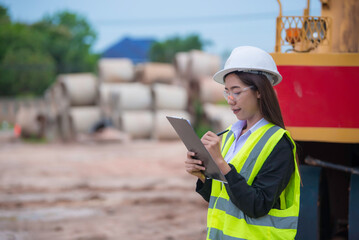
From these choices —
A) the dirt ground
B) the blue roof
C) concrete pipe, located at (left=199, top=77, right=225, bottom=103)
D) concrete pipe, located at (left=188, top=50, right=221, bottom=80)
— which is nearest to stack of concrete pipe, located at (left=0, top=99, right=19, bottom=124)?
concrete pipe, located at (left=188, top=50, right=221, bottom=80)

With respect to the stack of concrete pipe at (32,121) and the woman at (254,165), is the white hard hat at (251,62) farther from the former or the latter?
the stack of concrete pipe at (32,121)

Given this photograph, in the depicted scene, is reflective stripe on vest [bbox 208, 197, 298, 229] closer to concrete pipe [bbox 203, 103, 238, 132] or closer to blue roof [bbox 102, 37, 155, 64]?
concrete pipe [bbox 203, 103, 238, 132]

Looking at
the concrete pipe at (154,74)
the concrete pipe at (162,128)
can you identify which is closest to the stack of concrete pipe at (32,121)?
the concrete pipe at (154,74)

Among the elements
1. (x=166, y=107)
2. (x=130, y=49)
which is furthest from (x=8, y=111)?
(x=130, y=49)

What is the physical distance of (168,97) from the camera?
16.9m

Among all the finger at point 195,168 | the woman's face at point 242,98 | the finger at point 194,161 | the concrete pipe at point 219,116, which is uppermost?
the woman's face at point 242,98

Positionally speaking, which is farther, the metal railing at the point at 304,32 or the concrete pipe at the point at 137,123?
the concrete pipe at the point at 137,123

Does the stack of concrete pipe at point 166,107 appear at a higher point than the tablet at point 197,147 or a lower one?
lower

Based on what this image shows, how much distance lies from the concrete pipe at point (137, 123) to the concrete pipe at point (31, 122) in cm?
326

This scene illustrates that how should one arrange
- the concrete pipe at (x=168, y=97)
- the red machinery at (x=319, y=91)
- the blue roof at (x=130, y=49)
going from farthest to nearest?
the blue roof at (x=130, y=49) < the concrete pipe at (x=168, y=97) < the red machinery at (x=319, y=91)

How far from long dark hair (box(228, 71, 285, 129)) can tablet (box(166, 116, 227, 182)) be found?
349mm

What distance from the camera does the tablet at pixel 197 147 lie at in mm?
2059

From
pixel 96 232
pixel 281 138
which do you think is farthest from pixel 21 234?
pixel 281 138

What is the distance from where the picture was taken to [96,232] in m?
5.64
